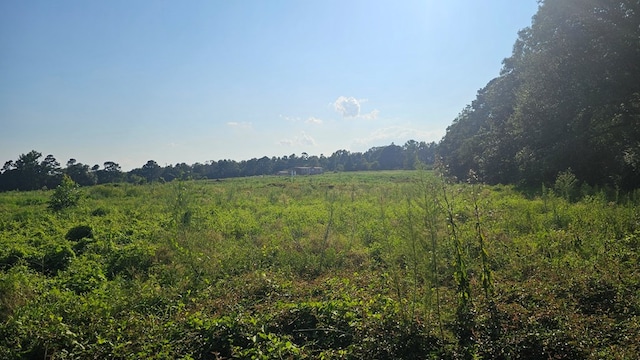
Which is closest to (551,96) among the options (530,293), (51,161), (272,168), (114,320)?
(530,293)

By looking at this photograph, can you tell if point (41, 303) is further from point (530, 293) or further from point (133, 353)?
point (530, 293)

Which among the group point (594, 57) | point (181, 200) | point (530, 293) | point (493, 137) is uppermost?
point (594, 57)

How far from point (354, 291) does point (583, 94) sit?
12.6m

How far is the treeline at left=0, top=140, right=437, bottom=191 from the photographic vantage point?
160 ft

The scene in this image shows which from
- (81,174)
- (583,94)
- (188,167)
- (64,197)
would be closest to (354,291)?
(583,94)

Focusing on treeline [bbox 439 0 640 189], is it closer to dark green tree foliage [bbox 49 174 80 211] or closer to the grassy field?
the grassy field

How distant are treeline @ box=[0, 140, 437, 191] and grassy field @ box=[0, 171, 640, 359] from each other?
74.8 feet

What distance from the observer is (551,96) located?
15.0m

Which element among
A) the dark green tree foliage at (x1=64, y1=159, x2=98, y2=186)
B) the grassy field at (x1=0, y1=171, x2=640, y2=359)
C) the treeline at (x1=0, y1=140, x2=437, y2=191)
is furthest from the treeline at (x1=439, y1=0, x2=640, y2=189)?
the dark green tree foliage at (x1=64, y1=159, x2=98, y2=186)

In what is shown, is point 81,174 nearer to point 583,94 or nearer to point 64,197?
Answer: point 64,197

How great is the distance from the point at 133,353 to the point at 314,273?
357cm

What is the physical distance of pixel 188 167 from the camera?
44.6m

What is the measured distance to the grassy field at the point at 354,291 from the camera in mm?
4398

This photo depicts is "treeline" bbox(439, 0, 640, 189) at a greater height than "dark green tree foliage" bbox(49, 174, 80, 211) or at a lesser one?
greater
